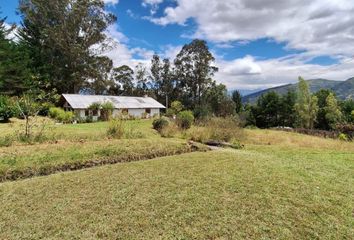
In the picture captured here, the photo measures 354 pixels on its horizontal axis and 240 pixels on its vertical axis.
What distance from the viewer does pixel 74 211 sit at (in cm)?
404

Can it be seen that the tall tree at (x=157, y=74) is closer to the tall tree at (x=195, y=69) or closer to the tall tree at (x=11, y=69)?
the tall tree at (x=195, y=69)

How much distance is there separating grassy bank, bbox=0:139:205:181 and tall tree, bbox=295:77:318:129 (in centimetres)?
3423

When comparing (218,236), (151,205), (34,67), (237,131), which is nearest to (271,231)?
(218,236)

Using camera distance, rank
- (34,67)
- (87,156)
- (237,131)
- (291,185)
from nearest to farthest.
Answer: (291,185) → (87,156) → (237,131) → (34,67)

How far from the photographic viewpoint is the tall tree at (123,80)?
153 ft

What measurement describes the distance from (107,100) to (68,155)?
26.8 m

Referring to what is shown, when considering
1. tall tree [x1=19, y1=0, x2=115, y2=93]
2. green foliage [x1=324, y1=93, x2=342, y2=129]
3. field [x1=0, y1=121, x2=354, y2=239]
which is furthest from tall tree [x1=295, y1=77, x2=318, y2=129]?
field [x1=0, y1=121, x2=354, y2=239]

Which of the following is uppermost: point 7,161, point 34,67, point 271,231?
point 34,67

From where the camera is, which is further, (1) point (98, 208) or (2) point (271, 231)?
(1) point (98, 208)

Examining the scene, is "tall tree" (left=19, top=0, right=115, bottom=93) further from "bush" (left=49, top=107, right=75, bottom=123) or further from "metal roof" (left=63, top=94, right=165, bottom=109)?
"bush" (left=49, top=107, right=75, bottom=123)

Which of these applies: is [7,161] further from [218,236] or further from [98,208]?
[218,236]

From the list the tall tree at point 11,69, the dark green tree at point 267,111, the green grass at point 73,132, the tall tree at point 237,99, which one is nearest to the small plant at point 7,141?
the green grass at point 73,132

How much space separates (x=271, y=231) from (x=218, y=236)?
28.8 inches

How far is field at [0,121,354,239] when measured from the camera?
353 centimetres
